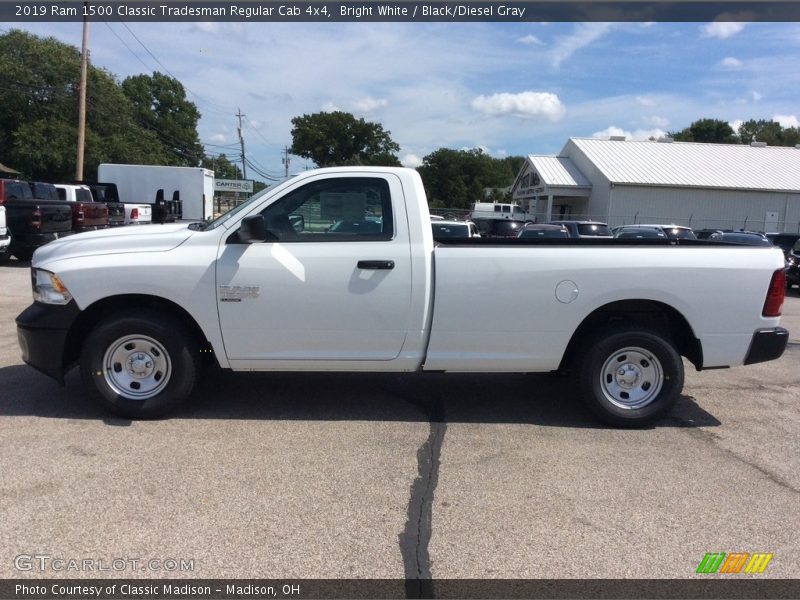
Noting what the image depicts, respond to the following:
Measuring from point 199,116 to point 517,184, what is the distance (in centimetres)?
4135

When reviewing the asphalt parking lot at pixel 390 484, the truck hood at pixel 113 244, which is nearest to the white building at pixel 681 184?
the asphalt parking lot at pixel 390 484

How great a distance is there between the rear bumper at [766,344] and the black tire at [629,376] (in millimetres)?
574

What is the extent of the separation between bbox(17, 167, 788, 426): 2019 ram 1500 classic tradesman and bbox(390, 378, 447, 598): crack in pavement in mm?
644

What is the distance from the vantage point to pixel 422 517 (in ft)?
12.3

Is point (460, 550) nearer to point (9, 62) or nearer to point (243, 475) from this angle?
point (243, 475)

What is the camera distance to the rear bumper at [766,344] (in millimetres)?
5227

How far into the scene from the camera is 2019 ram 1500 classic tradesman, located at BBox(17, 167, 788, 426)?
500 cm

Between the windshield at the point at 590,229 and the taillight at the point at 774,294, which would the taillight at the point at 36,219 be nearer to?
the windshield at the point at 590,229

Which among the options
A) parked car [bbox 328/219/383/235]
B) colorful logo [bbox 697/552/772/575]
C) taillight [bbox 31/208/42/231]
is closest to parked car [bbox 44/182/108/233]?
taillight [bbox 31/208/42/231]

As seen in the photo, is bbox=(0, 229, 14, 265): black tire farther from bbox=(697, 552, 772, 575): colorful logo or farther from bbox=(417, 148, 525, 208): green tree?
bbox=(417, 148, 525, 208): green tree

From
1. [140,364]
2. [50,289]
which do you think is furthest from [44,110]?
[140,364]

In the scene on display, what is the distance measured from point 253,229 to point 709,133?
92367 millimetres

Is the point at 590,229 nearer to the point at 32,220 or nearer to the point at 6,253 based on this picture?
the point at 32,220

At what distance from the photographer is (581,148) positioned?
156ft
